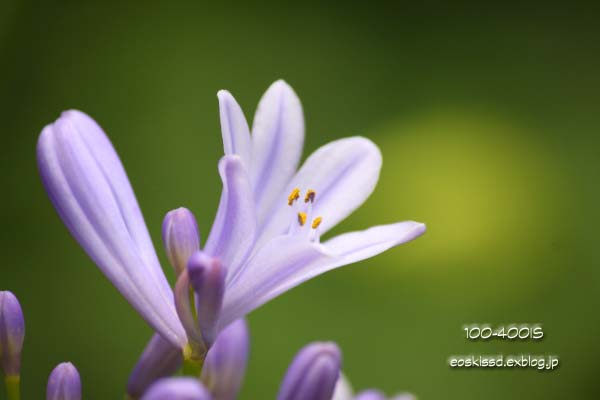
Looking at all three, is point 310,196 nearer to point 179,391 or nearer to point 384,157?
point 179,391

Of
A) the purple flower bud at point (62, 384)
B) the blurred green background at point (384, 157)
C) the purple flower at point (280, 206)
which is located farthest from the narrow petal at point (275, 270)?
the blurred green background at point (384, 157)

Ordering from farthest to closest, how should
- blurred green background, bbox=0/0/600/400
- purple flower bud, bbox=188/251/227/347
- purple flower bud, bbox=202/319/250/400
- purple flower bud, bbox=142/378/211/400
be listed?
blurred green background, bbox=0/0/600/400, purple flower bud, bbox=202/319/250/400, purple flower bud, bbox=188/251/227/347, purple flower bud, bbox=142/378/211/400

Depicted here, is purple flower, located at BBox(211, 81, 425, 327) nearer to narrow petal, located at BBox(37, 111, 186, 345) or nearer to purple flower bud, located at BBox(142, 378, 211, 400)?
narrow petal, located at BBox(37, 111, 186, 345)

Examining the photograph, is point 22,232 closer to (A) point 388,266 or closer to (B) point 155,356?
(A) point 388,266

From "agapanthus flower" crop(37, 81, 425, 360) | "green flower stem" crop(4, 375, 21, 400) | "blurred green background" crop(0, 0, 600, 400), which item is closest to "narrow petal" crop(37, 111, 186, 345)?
"agapanthus flower" crop(37, 81, 425, 360)

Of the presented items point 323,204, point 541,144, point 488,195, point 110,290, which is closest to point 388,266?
point 488,195
